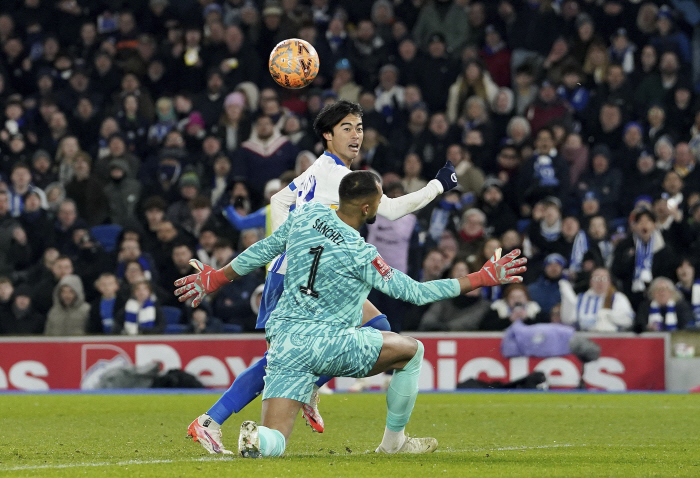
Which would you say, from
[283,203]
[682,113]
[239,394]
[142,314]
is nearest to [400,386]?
[239,394]

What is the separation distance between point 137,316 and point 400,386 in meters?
8.91

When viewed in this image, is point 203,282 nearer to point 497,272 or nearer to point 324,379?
point 324,379

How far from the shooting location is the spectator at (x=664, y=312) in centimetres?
1519

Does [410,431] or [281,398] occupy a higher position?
[281,398]

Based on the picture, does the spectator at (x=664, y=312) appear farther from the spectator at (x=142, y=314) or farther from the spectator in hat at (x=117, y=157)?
the spectator in hat at (x=117, y=157)

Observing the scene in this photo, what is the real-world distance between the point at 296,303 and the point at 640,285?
9.38 meters

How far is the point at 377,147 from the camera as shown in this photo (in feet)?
58.0

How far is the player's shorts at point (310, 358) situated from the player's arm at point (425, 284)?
0.33m

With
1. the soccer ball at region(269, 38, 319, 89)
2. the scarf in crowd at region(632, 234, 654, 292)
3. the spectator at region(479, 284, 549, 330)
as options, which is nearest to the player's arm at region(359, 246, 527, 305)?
the soccer ball at region(269, 38, 319, 89)

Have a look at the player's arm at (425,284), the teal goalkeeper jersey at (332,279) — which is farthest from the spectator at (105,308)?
the player's arm at (425,284)

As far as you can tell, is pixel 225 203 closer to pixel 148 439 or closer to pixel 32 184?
pixel 32 184

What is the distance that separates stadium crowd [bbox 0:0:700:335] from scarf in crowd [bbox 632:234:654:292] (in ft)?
0.07

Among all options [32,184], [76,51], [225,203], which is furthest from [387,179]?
[76,51]

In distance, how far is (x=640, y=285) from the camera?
15.6 metres
